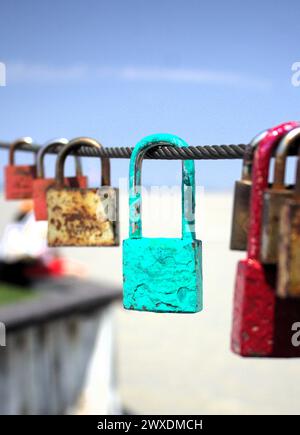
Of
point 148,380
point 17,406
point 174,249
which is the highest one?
point 174,249

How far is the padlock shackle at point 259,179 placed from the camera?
1.00 meters

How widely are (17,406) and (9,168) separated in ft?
11.1

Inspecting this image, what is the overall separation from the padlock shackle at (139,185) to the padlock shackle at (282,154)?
0.25 meters

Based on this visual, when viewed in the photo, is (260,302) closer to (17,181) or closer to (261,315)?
(261,315)

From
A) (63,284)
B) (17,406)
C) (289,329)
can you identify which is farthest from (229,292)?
(289,329)

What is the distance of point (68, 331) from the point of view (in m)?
6.08

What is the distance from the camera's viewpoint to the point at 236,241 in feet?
3.81

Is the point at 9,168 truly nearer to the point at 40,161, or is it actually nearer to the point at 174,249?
the point at 40,161

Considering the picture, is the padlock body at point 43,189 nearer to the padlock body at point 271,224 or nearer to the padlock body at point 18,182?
the padlock body at point 18,182

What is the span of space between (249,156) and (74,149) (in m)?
0.66

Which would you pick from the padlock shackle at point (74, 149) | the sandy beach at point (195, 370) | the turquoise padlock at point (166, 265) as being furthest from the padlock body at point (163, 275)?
the sandy beach at point (195, 370)

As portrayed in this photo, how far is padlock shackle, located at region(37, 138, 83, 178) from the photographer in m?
1.77

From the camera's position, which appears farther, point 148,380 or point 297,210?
point 148,380

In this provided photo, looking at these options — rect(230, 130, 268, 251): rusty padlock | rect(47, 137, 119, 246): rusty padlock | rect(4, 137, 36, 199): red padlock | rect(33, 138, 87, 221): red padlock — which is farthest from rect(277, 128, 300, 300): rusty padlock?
rect(4, 137, 36, 199): red padlock
